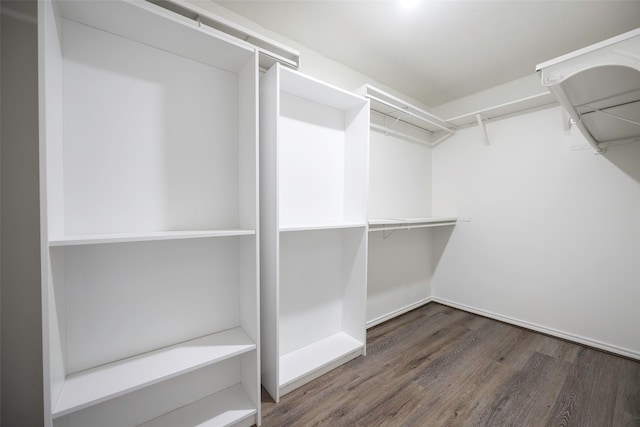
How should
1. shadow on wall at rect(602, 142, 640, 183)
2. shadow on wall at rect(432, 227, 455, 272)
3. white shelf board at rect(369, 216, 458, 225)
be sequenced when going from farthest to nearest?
shadow on wall at rect(432, 227, 455, 272)
white shelf board at rect(369, 216, 458, 225)
shadow on wall at rect(602, 142, 640, 183)

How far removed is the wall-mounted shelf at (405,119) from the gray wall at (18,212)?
1914mm

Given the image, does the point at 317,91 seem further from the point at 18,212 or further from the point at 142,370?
the point at 142,370

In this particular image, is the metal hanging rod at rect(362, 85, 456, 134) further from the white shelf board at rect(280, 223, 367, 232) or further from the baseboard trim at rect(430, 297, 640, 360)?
the baseboard trim at rect(430, 297, 640, 360)

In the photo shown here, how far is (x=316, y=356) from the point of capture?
1.83 m

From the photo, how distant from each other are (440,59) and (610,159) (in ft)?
5.42

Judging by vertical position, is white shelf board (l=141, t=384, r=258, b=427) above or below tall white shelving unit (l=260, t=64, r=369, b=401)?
below

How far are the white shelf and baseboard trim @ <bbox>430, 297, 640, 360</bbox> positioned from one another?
3.36 ft

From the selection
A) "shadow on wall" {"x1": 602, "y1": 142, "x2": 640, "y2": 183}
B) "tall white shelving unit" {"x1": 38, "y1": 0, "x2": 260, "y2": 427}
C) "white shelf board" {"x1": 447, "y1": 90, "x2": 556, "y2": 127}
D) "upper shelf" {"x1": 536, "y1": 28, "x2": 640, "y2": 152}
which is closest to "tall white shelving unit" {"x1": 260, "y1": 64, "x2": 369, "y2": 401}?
"tall white shelving unit" {"x1": 38, "y1": 0, "x2": 260, "y2": 427}

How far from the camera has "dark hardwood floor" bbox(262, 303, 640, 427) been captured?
1.42 meters

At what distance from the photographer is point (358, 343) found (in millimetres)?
1984

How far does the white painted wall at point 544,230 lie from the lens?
2045mm

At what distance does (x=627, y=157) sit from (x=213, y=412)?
3.49 m

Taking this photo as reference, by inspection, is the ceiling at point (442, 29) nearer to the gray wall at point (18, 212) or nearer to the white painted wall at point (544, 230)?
the white painted wall at point (544, 230)

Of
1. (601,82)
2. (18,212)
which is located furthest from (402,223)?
(18,212)
